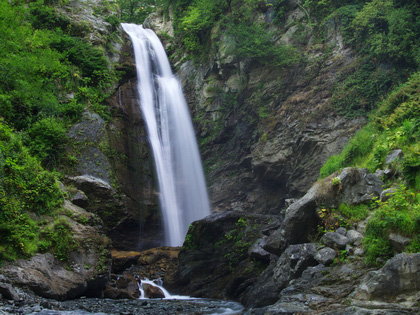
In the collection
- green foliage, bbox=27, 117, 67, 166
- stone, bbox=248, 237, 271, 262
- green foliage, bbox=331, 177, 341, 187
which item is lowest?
stone, bbox=248, 237, 271, 262

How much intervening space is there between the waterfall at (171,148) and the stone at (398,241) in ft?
46.2

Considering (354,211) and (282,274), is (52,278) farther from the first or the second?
(354,211)

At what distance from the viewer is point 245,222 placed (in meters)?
14.6

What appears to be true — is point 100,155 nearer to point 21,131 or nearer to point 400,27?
point 21,131

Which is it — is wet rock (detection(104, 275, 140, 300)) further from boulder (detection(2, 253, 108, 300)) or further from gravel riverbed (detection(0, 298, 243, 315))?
gravel riverbed (detection(0, 298, 243, 315))

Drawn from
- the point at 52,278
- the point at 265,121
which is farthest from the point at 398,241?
the point at 265,121

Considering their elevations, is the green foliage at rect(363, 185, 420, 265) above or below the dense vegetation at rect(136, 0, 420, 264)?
below

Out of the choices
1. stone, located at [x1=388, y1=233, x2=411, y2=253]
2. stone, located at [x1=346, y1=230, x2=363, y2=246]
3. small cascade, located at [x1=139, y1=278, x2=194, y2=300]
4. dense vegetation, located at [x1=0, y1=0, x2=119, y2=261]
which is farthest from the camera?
small cascade, located at [x1=139, y1=278, x2=194, y2=300]

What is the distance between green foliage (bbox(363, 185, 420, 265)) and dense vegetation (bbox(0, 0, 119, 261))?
894cm

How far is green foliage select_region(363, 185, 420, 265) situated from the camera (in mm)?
6559

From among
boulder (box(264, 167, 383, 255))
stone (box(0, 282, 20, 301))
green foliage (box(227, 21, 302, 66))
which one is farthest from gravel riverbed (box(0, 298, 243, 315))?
green foliage (box(227, 21, 302, 66))

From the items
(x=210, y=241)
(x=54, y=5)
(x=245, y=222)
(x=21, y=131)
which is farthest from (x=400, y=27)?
(x=54, y=5)

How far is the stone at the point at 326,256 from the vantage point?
795cm

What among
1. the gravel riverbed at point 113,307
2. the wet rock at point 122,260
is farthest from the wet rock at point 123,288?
the wet rock at point 122,260
